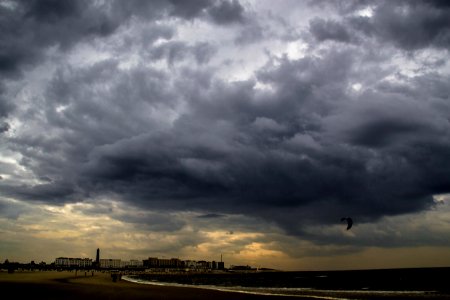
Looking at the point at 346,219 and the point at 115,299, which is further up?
the point at 346,219

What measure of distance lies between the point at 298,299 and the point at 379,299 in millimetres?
9500

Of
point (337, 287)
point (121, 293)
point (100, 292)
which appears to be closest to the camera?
point (121, 293)

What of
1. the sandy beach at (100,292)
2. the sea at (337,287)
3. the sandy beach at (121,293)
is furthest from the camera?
the sea at (337,287)

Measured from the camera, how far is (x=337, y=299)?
37312 mm

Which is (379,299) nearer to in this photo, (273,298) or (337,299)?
(337,299)

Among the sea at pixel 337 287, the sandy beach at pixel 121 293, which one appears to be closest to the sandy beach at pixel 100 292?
the sandy beach at pixel 121 293

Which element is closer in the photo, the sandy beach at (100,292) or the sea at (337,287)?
the sandy beach at (100,292)

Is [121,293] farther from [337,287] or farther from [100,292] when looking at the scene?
[337,287]

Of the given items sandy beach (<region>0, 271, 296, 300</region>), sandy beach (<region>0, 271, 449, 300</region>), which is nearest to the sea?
sandy beach (<region>0, 271, 449, 300</region>)

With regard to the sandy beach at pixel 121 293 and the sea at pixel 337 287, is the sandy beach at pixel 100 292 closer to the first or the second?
the sandy beach at pixel 121 293

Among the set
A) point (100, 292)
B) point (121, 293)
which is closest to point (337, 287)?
point (121, 293)

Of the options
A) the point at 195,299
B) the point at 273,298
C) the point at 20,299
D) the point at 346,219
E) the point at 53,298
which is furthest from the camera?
the point at 346,219

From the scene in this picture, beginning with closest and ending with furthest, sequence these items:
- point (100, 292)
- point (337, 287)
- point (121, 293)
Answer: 1. point (121, 293)
2. point (100, 292)
3. point (337, 287)

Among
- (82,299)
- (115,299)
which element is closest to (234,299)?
(115,299)
